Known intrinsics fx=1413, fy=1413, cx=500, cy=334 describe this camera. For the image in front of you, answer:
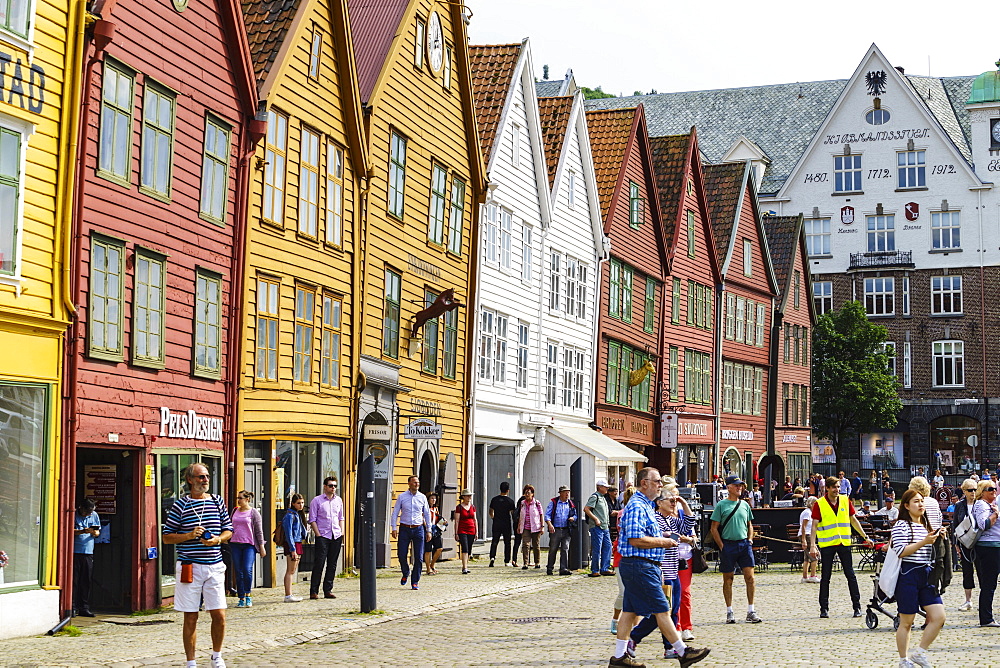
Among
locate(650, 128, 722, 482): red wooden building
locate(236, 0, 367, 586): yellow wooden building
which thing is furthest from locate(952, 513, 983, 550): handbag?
locate(650, 128, 722, 482): red wooden building

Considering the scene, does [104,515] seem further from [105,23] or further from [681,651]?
[681,651]

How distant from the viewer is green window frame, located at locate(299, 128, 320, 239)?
2286 centimetres

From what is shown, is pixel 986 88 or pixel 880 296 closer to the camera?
pixel 986 88

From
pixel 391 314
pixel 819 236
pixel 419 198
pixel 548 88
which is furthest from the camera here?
pixel 548 88

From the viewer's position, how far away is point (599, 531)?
2550cm

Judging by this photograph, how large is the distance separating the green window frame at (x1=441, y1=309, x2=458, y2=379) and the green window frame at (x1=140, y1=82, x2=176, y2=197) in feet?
38.0

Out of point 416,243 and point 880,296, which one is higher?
point 880,296

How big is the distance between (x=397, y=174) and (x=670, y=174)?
70.4ft

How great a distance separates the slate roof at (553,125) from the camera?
37.3 meters

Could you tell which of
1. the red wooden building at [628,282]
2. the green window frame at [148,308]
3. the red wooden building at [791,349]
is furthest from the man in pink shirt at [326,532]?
the red wooden building at [791,349]

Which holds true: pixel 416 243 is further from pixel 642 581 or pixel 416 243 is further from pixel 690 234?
pixel 690 234

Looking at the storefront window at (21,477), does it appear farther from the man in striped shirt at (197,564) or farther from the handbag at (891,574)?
the handbag at (891,574)

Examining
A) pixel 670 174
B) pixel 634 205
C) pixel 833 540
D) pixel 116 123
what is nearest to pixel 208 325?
pixel 116 123

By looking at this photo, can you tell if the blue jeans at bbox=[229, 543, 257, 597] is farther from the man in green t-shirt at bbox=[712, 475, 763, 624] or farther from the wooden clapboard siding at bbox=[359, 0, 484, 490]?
the wooden clapboard siding at bbox=[359, 0, 484, 490]
